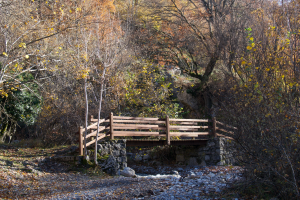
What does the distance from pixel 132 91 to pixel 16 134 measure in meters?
7.79

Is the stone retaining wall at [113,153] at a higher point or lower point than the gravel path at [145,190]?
higher

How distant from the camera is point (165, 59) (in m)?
18.7

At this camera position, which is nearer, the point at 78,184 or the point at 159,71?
the point at 78,184

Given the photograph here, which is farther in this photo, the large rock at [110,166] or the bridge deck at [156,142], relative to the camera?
the bridge deck at [156,142]

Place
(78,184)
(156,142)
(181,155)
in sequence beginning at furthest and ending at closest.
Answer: (181,155) → (156,142) → (78,184)

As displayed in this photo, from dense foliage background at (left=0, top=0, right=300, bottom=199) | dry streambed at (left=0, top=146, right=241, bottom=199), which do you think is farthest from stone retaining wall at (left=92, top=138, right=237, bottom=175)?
dense foliage background at (left=0, top=0, right=300, bottom=199)

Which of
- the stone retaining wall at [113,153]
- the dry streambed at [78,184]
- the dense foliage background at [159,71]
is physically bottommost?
the dry streambed at [78,184]

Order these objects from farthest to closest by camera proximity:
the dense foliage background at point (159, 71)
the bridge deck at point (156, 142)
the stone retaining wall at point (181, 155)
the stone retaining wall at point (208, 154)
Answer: the stone retaining wall at point (208, 154) → the bridge deck at point (156, 142) → the stone retaining wall at point (181, 155) → the dense foliage background at point (159, 71)

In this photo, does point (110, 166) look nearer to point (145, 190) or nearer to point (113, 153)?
point (113, 153)

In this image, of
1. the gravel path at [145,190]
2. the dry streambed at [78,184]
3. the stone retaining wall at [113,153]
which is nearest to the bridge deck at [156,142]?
the stone retaining wall at [113,153]

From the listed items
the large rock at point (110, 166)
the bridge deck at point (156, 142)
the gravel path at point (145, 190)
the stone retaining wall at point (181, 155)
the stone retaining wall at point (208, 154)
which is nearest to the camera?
the gravel path at point (145, 190)

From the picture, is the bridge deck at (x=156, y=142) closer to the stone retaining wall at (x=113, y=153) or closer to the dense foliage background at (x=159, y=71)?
the stone retaining wall at (x=113, y=153)

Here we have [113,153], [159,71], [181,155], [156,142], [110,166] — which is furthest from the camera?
[159,71]

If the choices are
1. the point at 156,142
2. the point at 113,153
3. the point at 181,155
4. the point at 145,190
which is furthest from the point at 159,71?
the point at 145,190
